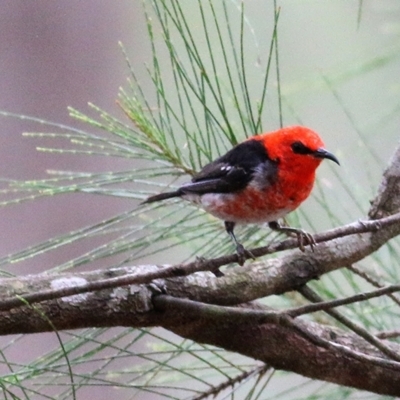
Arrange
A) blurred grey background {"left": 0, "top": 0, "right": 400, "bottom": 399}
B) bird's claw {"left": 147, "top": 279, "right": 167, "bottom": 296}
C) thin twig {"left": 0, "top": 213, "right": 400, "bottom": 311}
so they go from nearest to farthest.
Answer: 1. thin twig {"left": 0, "top": 213, "right": 400, "bottom": 311}
2. bird's claw {"left": 147, "top": 279, "right": 167, "bottom": 296}
3. blurred grey background {"left": 0, "top": 0, "right": 400, "bottom": 399}

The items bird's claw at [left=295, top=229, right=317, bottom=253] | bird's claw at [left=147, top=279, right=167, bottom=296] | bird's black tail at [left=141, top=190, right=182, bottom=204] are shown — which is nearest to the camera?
bird's claw at [left=147, top=279, right=167, bottom=296]

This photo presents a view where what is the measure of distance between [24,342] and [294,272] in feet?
4.87

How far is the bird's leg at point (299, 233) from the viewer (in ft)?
3.00

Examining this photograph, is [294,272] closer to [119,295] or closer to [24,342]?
[119,295]

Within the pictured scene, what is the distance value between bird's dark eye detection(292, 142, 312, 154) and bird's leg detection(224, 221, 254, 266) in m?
0.15

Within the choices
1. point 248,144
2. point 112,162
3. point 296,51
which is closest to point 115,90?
point 112,162

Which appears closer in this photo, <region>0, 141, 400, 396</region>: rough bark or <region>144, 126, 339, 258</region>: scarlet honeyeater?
<region>0, 141, 400, 396</region>: rough bark

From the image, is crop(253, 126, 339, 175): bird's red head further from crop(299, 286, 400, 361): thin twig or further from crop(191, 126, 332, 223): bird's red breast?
crop(299, 286, 400, 361): thin twig

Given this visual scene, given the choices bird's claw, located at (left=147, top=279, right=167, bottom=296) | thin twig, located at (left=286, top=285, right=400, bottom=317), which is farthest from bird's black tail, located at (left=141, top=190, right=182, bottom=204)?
thin twig, located at (left=286, top=285, right=400, bottom=317)

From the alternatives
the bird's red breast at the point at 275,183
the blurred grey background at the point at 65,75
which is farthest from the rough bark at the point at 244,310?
the blurred grey background at the point at 65,75

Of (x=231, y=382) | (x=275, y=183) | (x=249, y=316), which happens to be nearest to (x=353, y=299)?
(x=249, y=316)

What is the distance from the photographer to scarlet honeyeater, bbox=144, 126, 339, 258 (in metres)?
1.12

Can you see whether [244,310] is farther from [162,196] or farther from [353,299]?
[162,196]

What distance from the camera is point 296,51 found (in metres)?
2.81
